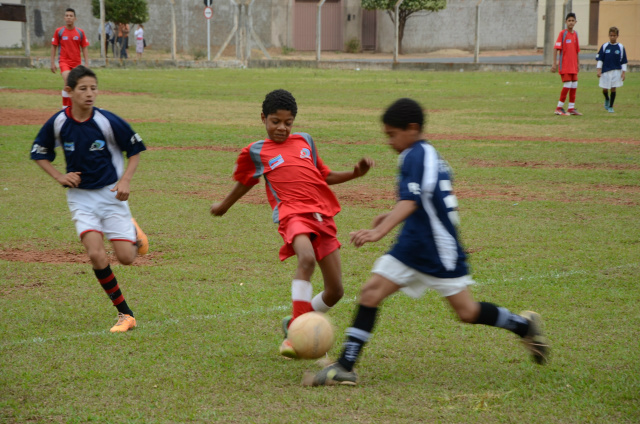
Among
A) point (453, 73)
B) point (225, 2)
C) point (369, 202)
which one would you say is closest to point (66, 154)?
point (369, 202)

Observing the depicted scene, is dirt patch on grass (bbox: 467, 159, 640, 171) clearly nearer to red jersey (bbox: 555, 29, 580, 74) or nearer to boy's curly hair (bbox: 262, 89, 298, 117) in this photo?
red jersey (bbox: 555, 29, 580, 74)

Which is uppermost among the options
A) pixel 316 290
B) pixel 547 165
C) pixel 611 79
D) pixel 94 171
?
pixel 611 79

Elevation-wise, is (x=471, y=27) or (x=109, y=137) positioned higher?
(x=471, y=27)

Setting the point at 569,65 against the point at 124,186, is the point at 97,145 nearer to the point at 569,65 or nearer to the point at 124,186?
the point at 124,186

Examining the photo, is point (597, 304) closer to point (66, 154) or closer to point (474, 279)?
point (474, 279)

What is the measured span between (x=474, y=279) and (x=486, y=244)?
1.23m

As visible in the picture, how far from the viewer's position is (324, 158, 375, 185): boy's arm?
477 cm

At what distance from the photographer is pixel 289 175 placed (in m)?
4.80

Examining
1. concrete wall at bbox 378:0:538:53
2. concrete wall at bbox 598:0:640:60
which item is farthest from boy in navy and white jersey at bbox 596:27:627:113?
concrete wall at bbox 378:0:538:53

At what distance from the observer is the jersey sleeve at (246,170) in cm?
Answer: 491

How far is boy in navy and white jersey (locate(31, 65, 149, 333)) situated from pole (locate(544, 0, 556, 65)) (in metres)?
29.1

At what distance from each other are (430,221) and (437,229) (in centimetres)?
5

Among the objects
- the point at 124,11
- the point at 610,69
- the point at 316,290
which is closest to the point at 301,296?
the point at 316,290

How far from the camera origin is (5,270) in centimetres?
656
